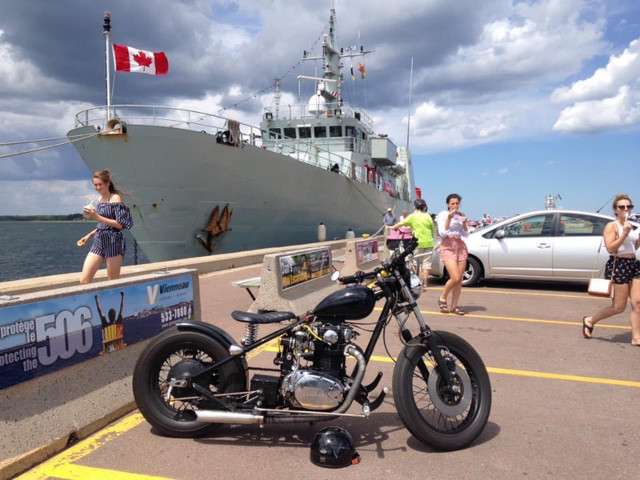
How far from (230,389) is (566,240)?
7746 millimetres

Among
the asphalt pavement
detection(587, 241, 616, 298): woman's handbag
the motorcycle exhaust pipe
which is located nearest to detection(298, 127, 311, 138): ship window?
detection(587, 241, 616, 298): woman's handbag

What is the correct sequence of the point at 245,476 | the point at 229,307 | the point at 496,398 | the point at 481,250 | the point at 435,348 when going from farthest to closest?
the point at 481,250
the point at 229,307
the point at 496,398
the point at 435,348
the point at 245,476

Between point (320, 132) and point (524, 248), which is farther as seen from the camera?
point (320, 132)

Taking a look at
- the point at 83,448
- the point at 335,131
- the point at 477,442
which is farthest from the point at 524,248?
the point at 335,131

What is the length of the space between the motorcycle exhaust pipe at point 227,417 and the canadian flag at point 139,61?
35.6ft

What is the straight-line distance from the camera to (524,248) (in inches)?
358

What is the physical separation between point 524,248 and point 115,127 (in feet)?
37.0

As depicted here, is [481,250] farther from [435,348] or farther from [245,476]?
[245,476]

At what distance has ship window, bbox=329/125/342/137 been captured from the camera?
2605 cm

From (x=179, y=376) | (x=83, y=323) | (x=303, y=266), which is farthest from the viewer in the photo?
(x=303, y=266)

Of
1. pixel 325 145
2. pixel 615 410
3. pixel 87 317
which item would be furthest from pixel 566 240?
pixel 325 145

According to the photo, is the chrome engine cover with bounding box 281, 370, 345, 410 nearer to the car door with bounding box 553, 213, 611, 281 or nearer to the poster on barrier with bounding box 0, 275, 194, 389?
the poster on barrier with bounding box 0, 275, 194, 389

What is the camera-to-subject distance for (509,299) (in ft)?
27.4

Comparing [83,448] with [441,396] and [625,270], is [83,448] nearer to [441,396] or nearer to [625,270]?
[441,396]
